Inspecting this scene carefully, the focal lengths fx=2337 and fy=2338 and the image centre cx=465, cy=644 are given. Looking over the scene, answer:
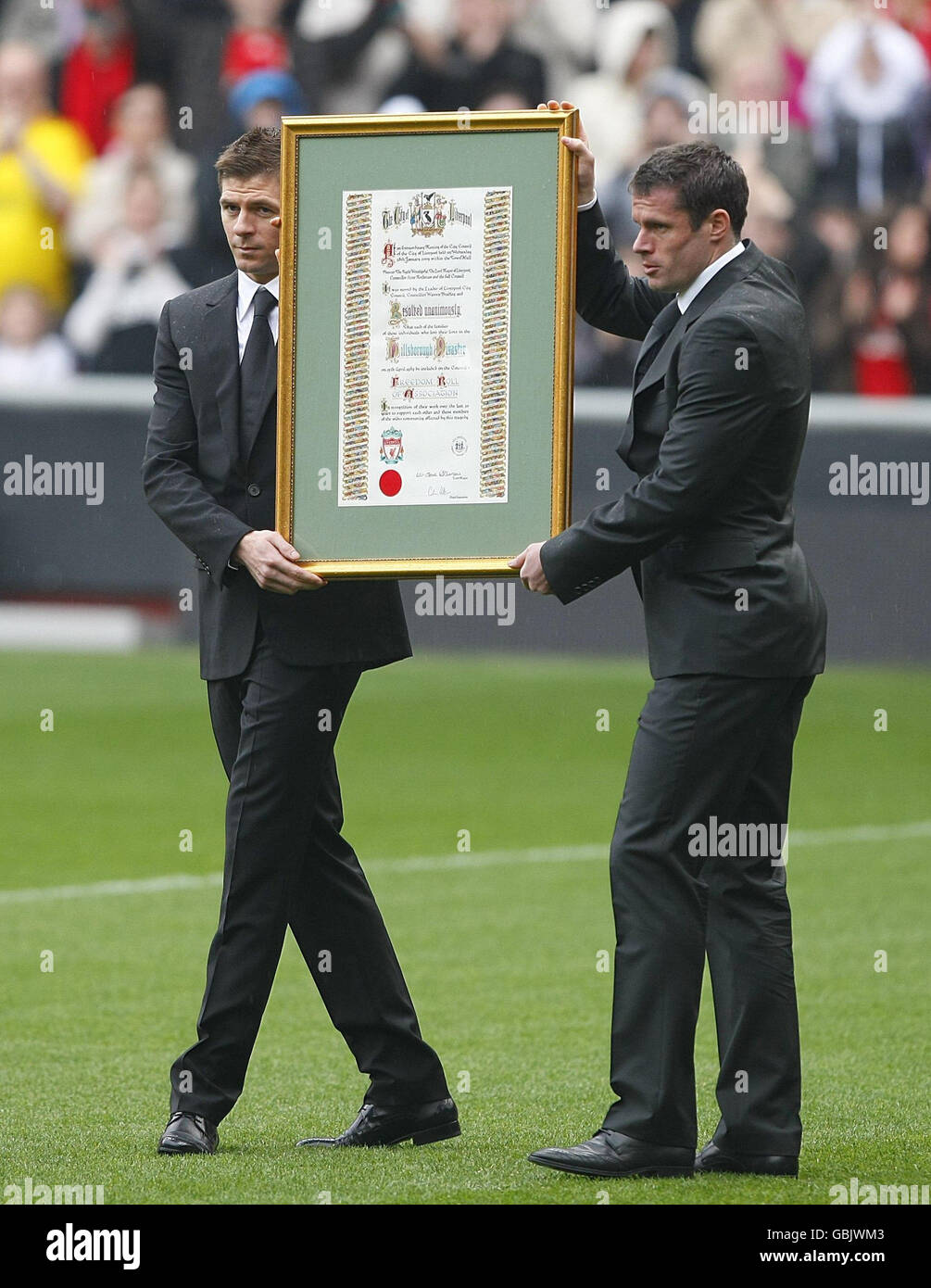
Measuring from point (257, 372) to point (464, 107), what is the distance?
1214 centimetres

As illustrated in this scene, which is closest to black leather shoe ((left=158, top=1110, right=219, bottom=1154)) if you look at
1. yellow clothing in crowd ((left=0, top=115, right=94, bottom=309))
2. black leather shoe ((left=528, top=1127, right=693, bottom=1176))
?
black leather shoe ((left=528, top=1127, right=693, bottom=1176))

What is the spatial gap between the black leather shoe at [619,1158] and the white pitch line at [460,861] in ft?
14.5

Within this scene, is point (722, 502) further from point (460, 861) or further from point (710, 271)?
point (460, 861)

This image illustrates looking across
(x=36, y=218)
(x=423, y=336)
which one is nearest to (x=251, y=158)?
(x=423, y=336)

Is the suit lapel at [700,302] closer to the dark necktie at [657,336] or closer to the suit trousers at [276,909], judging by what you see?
the dark necktie at [657,336]

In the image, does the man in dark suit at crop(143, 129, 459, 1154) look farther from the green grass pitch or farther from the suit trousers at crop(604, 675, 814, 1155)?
the suit trousers at crop(604, 675, 814, 1155)

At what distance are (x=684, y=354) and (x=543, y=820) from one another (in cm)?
612

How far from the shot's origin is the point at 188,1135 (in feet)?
17.5

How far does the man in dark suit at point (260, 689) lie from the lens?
5383 millimetres

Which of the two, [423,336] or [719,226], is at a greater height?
[719,226]

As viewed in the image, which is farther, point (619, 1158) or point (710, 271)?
point (710, 271)

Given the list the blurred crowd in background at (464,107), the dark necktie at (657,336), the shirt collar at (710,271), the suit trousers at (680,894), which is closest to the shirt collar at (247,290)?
the dark necktie at (657,336)

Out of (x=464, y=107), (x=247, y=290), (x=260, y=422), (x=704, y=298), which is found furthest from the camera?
(x=464, y=107)
